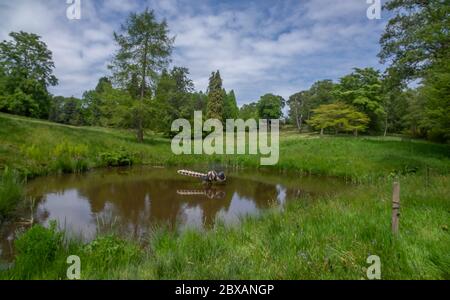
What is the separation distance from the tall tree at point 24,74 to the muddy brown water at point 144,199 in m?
22.0

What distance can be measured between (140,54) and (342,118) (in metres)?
26.6

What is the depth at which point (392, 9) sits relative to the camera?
16.3 m

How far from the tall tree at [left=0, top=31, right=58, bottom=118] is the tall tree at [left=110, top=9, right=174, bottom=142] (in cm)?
1510

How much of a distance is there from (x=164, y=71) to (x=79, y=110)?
34303mm

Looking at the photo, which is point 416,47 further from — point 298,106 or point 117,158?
point 298,106

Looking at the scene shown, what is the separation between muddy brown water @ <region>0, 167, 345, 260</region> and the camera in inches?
276

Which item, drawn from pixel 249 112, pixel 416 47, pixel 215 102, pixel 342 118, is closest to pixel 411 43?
pixel 416 47

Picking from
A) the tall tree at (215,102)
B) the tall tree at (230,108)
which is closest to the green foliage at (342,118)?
the tall tree at (215,102)

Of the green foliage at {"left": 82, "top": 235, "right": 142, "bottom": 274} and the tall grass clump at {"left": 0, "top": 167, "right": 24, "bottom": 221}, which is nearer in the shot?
the green foliage at {"left": 82, "top": 235, "right": 142, "bottom": 274}

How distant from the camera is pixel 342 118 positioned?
37.4m

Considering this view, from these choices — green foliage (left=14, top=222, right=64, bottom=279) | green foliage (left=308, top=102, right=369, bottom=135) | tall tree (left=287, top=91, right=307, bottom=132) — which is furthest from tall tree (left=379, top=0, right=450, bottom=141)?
tall tree (left=287, top=91, right=307, bottom=132)

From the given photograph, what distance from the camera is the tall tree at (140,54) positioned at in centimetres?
2197

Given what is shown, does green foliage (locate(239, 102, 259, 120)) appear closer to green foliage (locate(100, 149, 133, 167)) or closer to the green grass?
green foliage (locate(100, 149, 133, 167))
